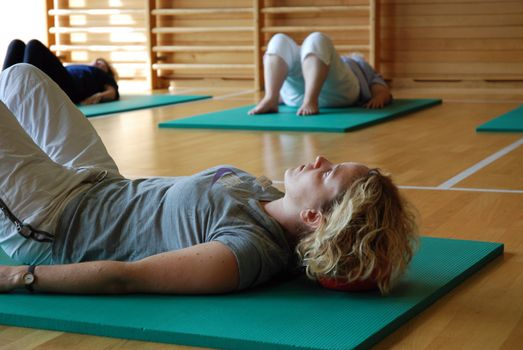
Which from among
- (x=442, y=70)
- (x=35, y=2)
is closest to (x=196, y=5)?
(x=35, y=2)

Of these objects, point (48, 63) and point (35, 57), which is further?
point (48, 63)

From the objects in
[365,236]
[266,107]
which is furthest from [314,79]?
[365,236]

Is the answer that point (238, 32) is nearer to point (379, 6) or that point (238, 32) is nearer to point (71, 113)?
point (379, 6)

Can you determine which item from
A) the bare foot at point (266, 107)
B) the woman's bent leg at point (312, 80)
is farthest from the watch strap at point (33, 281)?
the bare foot at point (266, 107)

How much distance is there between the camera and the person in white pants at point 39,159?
76.2 inches

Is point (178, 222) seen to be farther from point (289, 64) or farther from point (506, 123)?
point (289, 64)

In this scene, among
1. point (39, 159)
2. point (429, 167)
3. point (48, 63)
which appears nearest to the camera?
point (39, 159)

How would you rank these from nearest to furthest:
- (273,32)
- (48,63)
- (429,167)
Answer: (429,167), (48,63), (273,32)

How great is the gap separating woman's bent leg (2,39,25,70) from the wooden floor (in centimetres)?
74

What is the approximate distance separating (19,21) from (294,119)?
479 centimetres

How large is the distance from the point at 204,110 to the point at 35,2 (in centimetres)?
351

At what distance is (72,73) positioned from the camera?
6.27 metres

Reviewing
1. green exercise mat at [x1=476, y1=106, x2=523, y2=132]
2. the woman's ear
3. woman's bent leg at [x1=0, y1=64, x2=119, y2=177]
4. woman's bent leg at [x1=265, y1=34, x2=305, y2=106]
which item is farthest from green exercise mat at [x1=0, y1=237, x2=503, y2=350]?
woman's bent leg at [x1=265, y1=34, x2=305, y2=106]

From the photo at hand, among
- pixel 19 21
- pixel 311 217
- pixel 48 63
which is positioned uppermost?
pixel 19 21
